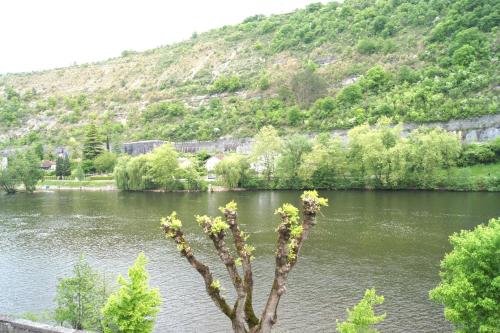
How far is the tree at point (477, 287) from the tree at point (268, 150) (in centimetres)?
5949

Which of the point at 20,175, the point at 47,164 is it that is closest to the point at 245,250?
the point at 20,175

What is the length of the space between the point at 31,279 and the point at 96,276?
13.4 meters

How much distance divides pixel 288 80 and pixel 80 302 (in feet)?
362

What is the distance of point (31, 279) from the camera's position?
1248 inches

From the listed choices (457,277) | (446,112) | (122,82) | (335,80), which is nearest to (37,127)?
(122,82)

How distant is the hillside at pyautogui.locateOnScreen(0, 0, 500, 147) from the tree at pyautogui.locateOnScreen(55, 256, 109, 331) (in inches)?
2840

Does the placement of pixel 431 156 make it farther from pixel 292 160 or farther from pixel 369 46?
pixel 369 46

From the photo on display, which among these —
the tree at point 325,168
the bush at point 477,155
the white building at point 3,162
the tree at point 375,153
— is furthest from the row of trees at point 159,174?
the bush at point 477,155

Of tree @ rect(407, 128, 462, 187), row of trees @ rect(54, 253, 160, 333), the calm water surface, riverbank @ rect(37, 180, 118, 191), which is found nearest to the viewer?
row of trees @ rect(54, 253, 160, 333)

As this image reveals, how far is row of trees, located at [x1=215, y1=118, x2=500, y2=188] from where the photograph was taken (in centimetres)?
6662

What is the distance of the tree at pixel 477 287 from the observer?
651 inches

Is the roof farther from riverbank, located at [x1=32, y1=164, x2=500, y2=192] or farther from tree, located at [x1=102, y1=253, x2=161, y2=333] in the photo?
tree, located at [x1=102, y1=253, x2=161, y2=333]

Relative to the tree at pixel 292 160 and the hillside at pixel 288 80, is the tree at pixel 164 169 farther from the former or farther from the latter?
the hillside at pixel 288 80

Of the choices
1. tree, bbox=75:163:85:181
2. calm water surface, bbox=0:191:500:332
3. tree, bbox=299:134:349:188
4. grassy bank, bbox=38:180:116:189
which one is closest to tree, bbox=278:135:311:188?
tree, bbox=299:134:349:188
